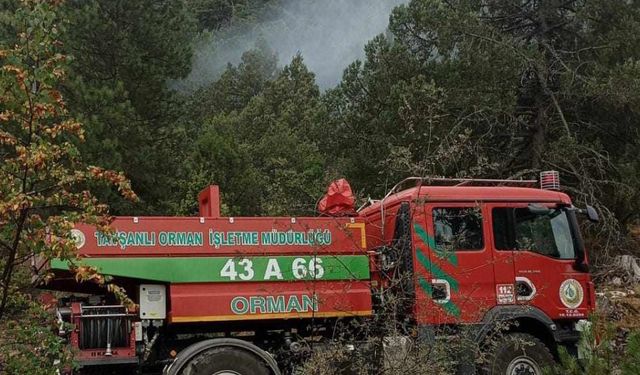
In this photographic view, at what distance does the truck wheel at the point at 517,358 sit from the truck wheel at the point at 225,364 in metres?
2.42

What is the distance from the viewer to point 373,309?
25.6 feet

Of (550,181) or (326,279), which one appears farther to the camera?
(550,181)

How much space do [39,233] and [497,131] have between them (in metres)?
14.4

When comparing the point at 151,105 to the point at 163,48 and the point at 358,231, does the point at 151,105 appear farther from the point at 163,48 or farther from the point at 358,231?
the point at 358,231

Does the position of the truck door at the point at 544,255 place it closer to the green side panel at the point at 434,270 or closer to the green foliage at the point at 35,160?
the green side panel at the point at 434,270

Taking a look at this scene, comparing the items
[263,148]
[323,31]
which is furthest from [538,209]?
[323,31]

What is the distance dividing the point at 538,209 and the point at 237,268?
11.6ft

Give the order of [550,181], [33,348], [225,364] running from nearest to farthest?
[33,348], [225,364], [550,181]

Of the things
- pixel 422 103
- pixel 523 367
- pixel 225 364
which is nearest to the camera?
pixel 225 364

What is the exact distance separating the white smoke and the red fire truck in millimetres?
51135

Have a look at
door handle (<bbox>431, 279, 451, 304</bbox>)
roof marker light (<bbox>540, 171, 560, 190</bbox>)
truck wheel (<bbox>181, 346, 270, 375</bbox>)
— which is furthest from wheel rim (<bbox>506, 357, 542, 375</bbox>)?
truck wheel (<bbox>181, 346, 270, 375</bbox>)

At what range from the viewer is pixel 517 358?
7.88 metres

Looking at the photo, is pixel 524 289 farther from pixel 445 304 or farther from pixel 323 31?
pixel 323 31

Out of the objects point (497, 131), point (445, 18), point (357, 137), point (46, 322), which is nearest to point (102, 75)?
point (357, 137)
